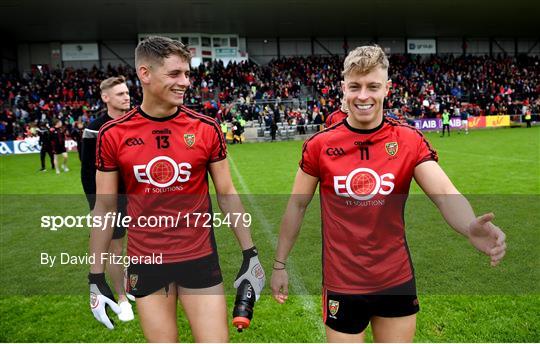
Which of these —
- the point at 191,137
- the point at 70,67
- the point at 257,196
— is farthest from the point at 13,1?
the point at 191,137

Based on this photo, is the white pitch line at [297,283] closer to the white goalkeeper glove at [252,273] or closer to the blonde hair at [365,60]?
the white goalkeeper glove at [252,273]

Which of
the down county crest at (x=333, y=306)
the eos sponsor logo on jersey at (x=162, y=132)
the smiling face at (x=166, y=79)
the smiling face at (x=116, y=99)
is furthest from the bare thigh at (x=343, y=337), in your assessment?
the smiling face at (x=116, y=99)

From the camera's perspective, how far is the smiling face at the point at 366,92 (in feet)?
7.88

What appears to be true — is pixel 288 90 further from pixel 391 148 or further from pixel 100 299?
pixel 391 148

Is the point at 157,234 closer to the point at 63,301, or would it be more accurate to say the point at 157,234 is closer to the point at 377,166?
the point at 377,166

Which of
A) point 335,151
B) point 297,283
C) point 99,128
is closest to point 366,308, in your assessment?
point 335,151

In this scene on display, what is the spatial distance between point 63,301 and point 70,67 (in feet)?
125

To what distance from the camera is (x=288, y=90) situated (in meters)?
37.3

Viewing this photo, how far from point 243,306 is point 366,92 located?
1.45 meters

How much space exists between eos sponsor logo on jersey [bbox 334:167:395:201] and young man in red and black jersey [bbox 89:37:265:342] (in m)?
0.82

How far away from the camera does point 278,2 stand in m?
30.0

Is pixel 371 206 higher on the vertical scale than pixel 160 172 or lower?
lower

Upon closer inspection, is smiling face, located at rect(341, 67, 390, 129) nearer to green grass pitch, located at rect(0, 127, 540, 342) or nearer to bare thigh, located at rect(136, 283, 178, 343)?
bare thigh, located at rect(136, 283, 178, 343)

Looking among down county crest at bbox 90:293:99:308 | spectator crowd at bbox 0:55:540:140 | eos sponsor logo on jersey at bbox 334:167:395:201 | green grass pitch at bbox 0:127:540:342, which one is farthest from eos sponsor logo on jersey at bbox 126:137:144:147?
spectator crowd at bbox 0:55:540:140
